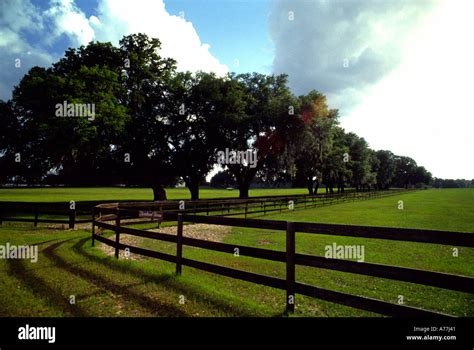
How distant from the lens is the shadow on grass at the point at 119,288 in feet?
16.6

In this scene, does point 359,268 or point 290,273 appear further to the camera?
point 290,273

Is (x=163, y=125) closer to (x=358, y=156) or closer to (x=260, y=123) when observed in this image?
(x=260, y=123)

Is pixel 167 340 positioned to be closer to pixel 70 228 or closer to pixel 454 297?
pixel 454 297

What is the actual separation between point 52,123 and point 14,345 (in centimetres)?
2074

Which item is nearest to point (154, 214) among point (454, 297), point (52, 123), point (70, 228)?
point (454, 297)

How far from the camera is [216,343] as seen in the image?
412 cm
